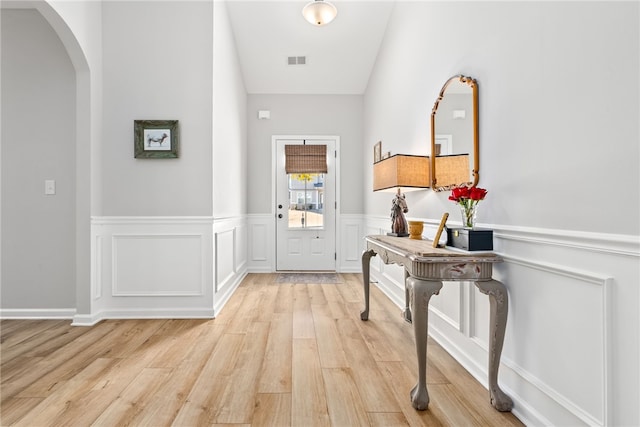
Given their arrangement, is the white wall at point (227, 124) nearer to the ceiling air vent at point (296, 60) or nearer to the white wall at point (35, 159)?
the ceiling air vent at point (296, 60)

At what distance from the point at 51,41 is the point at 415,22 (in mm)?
3189

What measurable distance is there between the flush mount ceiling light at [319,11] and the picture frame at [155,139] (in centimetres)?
178

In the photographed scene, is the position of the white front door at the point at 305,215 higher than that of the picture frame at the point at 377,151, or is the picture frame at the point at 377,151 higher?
the picture frame at the point at 377,151

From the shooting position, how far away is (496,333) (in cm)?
153

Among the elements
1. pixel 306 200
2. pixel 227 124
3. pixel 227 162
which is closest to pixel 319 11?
pixel 227 124

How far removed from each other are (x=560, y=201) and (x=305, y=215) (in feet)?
13.1

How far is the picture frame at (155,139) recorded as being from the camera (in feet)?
9.52

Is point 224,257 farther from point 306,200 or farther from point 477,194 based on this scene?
point 477,194

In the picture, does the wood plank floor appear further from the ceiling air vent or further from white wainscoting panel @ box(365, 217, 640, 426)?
the ceiling air vent

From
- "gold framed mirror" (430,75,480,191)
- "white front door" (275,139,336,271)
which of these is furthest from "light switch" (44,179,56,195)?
"gold framed mirror" (430,75,480,191)

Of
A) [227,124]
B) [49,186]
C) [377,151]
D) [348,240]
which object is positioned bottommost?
[348,240]

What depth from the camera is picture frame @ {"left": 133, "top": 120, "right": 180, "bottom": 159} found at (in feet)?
9.52

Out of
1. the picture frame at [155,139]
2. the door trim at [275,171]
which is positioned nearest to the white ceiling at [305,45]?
the door trim at [275,171]

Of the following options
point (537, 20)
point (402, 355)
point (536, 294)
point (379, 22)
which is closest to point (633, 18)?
point (537, 20)
